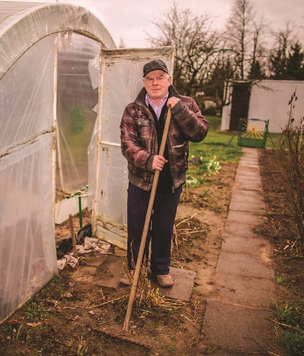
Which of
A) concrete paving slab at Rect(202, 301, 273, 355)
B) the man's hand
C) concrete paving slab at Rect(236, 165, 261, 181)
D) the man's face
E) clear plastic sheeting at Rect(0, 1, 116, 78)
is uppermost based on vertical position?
clear plastic sheeting at Rect(0, 1, 116, 78)

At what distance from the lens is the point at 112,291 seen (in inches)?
141

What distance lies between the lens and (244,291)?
145 inches

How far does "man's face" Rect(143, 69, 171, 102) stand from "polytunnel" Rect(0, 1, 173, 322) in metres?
0.50

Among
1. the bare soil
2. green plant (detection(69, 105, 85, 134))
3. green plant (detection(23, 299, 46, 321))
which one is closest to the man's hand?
the bare soil

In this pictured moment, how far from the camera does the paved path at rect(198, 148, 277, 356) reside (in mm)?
2875

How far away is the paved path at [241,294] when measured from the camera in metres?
2.88

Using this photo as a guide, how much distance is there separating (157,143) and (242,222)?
10.5 feet

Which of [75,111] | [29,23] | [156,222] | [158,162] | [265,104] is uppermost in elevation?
[265,104]

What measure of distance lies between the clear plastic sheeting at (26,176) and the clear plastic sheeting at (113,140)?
935 mm

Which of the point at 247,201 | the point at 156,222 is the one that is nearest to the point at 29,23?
the point at 156,222

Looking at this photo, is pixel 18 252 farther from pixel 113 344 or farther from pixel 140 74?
pixel 140 74

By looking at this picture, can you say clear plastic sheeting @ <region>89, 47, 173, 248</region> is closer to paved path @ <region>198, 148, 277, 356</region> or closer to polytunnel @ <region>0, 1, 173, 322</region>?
polytunnel @ <region>0, 1, 173, 322</region>

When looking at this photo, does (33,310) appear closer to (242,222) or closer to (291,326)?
(291,326)

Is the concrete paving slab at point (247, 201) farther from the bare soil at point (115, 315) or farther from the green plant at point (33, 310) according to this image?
the green plant at point (33, 310)
